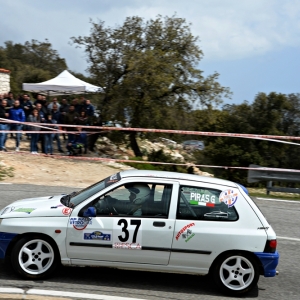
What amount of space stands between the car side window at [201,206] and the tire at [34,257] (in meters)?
1.65

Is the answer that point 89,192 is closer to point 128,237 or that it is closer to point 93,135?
point 128,237

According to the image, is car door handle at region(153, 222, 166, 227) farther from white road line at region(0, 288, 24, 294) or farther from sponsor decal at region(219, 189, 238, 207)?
white road line at region(0, 288, 24, 294)

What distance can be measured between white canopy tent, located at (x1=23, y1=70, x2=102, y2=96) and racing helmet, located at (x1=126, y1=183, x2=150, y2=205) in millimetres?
14994

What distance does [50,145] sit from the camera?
1641cm

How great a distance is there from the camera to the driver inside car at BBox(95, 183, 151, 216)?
5.95m

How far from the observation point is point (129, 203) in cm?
602

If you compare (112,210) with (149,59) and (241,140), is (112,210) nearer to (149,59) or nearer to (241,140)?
(149,59)

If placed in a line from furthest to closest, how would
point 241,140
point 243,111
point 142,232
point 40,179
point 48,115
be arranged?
point 243,111 < point 241,140 < point 48,115 < point 40,179 < point 142,232

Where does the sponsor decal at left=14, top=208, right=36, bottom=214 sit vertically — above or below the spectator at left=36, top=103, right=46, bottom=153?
below

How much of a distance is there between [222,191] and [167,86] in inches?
528

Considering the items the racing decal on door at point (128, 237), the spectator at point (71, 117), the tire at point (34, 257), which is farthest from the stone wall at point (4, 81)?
the racing decal on door at point (128, 237)

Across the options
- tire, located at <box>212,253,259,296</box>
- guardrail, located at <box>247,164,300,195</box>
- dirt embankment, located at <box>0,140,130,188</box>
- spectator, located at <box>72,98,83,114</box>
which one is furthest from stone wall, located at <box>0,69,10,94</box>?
tire, located at <box>212,253,259,296</box>

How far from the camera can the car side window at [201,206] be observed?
19.6 ft

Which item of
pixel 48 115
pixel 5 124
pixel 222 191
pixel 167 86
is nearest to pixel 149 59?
pixel 167 86
